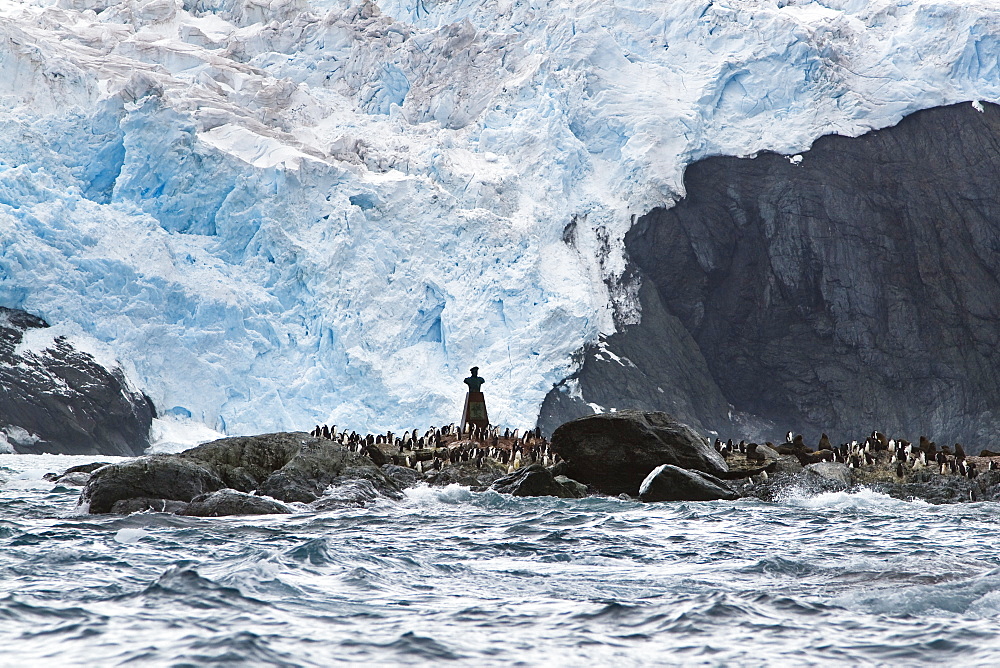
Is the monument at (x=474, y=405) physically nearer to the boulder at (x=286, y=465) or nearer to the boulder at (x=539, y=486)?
the boulder at (x=286, y=465)

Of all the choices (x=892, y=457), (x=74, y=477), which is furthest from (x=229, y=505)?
(x=892, y=457)

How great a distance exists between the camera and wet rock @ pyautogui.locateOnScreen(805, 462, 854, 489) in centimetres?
1600

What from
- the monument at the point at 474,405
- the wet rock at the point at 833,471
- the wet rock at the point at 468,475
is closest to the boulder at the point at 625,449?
the wet rock at the point at 468,475

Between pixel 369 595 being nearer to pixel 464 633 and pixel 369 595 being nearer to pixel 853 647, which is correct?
pixel 464 633

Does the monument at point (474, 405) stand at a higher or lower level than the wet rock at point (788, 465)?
higher

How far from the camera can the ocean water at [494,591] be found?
4.83m

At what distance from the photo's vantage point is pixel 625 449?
1573 cm

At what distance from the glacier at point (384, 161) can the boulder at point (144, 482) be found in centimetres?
1697

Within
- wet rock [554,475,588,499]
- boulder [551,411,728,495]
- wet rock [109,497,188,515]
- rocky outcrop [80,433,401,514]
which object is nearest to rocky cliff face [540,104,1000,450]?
boulder [551,411,728,495]

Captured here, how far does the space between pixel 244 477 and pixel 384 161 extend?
71.9ft

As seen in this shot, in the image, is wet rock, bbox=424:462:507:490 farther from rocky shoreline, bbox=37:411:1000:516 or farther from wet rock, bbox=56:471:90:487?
wet rock, bbox=56:471:90:487

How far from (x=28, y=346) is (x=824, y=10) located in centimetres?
3158

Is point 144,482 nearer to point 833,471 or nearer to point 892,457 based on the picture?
point 833,471

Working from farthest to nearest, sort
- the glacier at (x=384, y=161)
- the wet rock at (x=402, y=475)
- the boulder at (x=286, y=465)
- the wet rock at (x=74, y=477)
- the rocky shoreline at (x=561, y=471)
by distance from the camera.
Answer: the glacier at (x=384, y=161)
the wet rock at (x=74, y=477)
the wet rock at (x=402, y=475)
the boulder at (x=286, y=465)
the rocky shoreline at (x=561, y=471)
